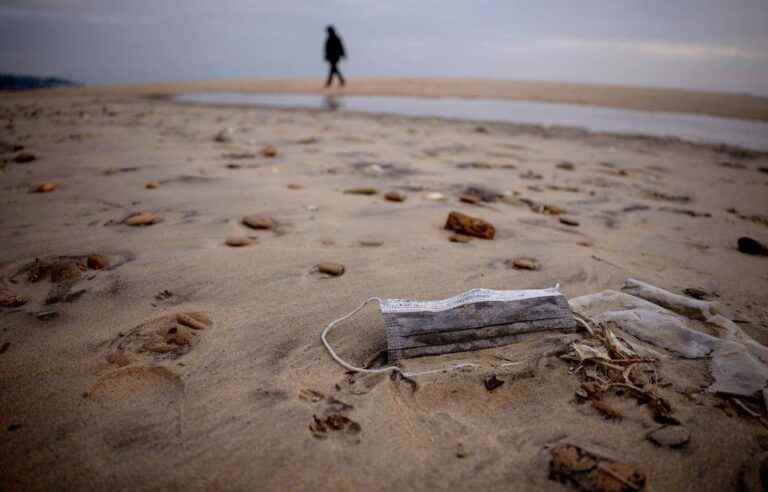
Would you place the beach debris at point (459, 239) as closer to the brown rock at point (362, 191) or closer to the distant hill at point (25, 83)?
the brown rock at point (362, 191)

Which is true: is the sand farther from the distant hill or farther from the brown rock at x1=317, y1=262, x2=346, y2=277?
the distant hill

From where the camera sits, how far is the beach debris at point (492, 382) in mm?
1379

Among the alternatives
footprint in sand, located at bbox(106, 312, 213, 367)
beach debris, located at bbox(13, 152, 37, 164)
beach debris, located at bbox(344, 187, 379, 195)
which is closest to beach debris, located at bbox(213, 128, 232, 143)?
beach debris, located at bbox(13, 152, 37, 164)

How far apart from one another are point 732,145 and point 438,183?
6505mm

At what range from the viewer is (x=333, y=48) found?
15.0m

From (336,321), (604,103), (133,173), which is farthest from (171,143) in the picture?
(604,103)

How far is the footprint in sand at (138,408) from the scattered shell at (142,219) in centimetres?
149

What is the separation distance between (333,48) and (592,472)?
16.2 m

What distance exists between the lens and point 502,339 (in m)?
1.56

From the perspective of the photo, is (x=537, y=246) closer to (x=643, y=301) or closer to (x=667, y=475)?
(x=643, y=301)

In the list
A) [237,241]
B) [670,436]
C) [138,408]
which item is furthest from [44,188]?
[670,436]

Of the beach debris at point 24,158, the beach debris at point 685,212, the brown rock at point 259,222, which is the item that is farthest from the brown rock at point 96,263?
the beach debris at point 685,212

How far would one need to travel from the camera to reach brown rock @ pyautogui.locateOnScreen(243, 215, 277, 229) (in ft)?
8.71

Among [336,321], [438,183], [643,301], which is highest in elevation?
[438,183]
